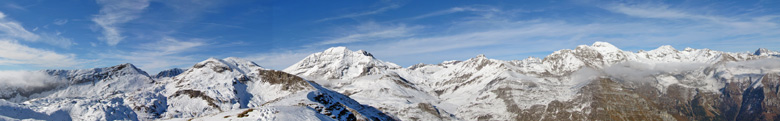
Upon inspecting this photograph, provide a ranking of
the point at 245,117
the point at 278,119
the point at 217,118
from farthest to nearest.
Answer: the point at 217,118 < the point at 245,117 < the point at 278,119

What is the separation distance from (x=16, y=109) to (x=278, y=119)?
17784 cm

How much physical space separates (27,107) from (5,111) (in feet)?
83.6

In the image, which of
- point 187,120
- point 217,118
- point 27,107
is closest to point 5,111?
point 27,107

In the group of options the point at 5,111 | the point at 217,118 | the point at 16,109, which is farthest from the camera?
the point at 16,109

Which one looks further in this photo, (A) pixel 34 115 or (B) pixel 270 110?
(A) pixel 34 115

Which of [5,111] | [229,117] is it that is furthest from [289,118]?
[5,111]

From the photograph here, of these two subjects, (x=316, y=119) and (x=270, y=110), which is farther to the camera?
(x=316, y=119)

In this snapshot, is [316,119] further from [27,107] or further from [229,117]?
[27,107]

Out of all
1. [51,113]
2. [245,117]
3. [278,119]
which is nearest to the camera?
Result: [278,119]

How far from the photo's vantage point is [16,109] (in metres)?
180

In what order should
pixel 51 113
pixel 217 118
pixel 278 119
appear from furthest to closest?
pixel 51 113 → pixel 217 118 → pixel 278 119

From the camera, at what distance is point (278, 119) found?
252 ft

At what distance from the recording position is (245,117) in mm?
83188

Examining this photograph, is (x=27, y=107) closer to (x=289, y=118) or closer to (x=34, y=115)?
(x=34, y=115)
